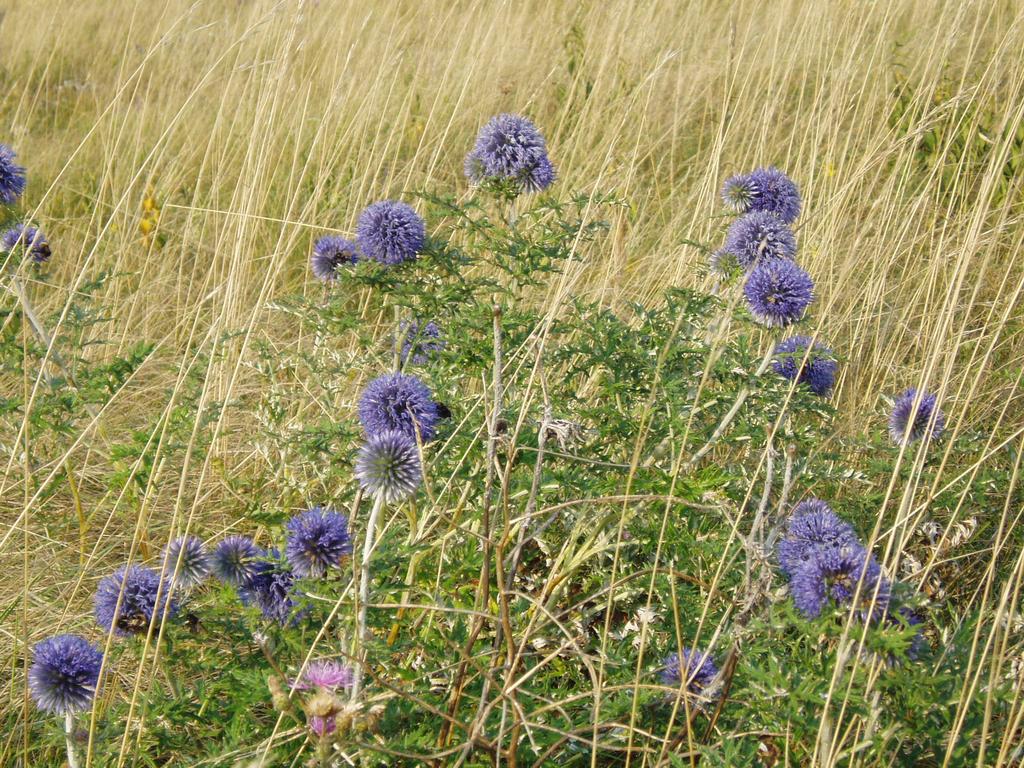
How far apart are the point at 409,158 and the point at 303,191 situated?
509 millimetres

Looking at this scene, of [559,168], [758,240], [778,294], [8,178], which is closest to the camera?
[778,294]

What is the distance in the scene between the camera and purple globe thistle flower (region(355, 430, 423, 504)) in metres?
1.74

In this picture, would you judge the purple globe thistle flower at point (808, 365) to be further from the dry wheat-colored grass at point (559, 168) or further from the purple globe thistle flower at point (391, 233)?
the purple globe thistle flower at point (391, 233)

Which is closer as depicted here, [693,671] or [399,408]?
[693,671]

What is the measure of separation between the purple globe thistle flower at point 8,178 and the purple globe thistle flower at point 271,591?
148 centimetres

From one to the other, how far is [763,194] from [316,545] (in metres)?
1.66

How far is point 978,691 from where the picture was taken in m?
1.62

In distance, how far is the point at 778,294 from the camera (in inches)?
90.1

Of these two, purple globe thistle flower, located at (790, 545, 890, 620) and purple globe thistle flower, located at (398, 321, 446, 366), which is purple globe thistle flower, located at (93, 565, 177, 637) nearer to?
purple globe thistle flower, located at (398, 321, 446, 366)

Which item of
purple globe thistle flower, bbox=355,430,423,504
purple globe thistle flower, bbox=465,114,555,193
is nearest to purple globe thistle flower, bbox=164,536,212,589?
purple globe thistle flower, bbox=355,430,423,504

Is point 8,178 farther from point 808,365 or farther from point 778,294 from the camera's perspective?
point 808,365

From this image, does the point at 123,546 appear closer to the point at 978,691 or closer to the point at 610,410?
the point at 610,410

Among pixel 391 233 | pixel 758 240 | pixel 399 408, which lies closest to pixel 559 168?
pixel 758 240

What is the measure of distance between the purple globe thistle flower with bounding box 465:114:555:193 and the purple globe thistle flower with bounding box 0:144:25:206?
3.91ft
